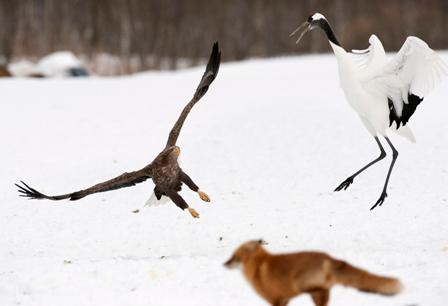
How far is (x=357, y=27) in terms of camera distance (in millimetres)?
33125

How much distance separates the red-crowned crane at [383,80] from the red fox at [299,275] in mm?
2460

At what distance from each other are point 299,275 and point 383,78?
2.93 metres

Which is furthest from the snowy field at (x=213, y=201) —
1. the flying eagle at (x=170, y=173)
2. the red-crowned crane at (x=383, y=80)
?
the red-crowned crane at (x=383, y=80)

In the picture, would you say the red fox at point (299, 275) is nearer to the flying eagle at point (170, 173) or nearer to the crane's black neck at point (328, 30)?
the flying eagle at point (170, 173)

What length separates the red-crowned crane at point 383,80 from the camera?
6.20 m

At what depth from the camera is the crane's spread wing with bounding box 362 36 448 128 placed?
19.9ft

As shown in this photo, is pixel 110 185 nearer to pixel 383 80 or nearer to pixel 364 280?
pixel 383 80

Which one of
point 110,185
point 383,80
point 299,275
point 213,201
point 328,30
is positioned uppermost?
point 328,30

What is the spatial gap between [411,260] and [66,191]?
5411 mm

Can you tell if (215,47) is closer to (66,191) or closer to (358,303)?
(358,303)

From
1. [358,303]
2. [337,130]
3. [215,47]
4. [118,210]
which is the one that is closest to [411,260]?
[358,303]

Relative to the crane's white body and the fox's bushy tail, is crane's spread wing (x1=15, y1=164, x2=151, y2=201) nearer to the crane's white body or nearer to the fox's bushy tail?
the crane's white body

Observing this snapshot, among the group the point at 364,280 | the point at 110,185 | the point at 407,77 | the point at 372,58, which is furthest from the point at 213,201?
the point at 364,280

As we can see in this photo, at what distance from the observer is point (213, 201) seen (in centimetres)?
965
